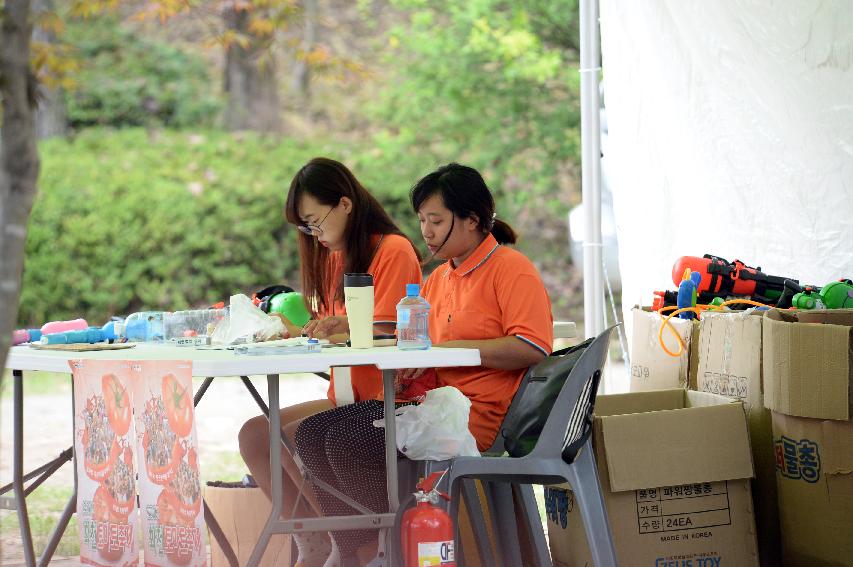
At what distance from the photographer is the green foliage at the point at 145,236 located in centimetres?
927

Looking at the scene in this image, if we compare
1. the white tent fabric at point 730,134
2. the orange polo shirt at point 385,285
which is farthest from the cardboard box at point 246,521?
the white tent fabric at point 730,134

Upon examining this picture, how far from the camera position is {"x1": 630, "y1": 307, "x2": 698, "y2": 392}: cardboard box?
320 centimetres

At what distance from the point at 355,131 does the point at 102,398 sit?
10111 mm

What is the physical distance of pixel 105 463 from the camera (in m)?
2.46

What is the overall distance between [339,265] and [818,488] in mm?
1374

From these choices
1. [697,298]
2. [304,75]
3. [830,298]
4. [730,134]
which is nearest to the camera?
[830,298]

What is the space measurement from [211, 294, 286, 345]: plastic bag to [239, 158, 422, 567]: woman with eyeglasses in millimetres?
102

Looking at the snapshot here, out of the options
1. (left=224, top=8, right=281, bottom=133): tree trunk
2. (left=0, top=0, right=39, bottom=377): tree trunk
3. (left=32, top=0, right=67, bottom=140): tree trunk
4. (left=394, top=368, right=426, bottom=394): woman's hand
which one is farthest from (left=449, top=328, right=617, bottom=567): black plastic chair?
(left=224, top=8, right=281, bottom=133): tree trunk

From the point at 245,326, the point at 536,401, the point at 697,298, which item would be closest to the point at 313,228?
the point at 245,326

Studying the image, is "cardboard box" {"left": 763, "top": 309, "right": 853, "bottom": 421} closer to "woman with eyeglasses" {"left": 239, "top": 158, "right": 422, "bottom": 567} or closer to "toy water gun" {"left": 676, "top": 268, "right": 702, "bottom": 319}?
"toy water gun" {"left": 676, "top": 268, "right": 702, "bottom": 319}

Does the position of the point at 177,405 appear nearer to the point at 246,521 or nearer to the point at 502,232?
the point at 246,521

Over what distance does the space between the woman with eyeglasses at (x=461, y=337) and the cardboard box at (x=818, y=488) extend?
0.66 meters

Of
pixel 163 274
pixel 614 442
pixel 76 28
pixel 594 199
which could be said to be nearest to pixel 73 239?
pixel 163 274

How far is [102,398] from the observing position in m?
2.45
